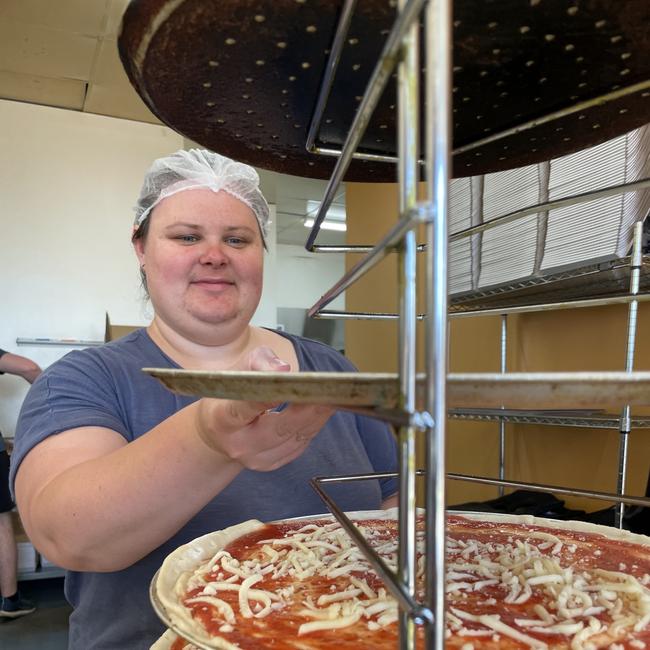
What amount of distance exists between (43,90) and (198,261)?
3137 mm

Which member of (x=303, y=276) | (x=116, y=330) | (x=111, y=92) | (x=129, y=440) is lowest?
(x=129, y=440)

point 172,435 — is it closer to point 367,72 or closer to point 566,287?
point 367,72

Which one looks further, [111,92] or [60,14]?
[111,92]

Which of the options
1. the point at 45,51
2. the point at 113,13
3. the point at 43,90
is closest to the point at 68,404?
the point at 113,13

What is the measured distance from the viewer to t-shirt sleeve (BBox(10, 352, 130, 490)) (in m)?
0.87

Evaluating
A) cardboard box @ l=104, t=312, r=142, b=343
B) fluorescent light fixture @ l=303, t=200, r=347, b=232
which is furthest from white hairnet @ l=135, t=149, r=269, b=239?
fluorescent light fixture @ l=303, t=200, r=347, b=232

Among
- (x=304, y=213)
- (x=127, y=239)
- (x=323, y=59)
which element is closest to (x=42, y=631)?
(x=127, y=239)

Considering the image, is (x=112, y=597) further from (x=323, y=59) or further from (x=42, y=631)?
(x=42, y=631)

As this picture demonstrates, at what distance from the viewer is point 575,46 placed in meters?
0.49

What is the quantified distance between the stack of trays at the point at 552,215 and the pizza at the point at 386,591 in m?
0.86

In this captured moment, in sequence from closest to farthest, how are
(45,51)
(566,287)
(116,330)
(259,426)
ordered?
(259,426)
(566,287)
(116,330)
(45,51)

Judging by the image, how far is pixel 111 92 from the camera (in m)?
3.63

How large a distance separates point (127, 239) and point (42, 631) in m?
2.35

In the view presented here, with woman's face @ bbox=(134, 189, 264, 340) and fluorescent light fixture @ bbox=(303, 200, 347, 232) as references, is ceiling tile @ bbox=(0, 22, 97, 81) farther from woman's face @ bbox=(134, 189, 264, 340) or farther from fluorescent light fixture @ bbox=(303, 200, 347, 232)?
fluorescent light fixture @ bbox=(303, 200, 347, 232)
